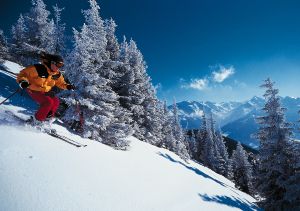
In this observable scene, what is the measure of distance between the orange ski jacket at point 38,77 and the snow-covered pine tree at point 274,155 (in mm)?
19757

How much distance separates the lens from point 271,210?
72.9ft

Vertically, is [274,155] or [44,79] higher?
[274,155]

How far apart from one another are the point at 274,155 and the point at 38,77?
21114mm

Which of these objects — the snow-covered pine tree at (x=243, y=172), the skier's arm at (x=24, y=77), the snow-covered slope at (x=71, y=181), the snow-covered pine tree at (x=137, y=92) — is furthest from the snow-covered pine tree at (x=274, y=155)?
the snow-covered pine tree at (x=243, y=172)

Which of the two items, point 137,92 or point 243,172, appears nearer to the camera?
point 137,92

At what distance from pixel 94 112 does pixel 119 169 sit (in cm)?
585

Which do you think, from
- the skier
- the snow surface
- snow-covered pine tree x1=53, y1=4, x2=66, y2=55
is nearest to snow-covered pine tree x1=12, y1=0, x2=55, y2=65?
snow-covered pine tree x1=53, y1=4, x2=66, y2=55

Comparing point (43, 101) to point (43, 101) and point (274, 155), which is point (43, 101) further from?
point (274, 155)

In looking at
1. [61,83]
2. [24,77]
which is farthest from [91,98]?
[24,77]

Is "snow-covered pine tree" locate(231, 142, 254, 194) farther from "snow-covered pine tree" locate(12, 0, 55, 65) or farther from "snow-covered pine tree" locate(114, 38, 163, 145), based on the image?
"snow-covered pine tree" locate(12, 0, 55, 65)

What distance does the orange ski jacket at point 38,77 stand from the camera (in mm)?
8438

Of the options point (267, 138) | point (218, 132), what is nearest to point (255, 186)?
point (267, 138)

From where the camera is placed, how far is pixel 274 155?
→ 22766mm

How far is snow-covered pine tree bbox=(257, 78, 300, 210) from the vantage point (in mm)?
21969
